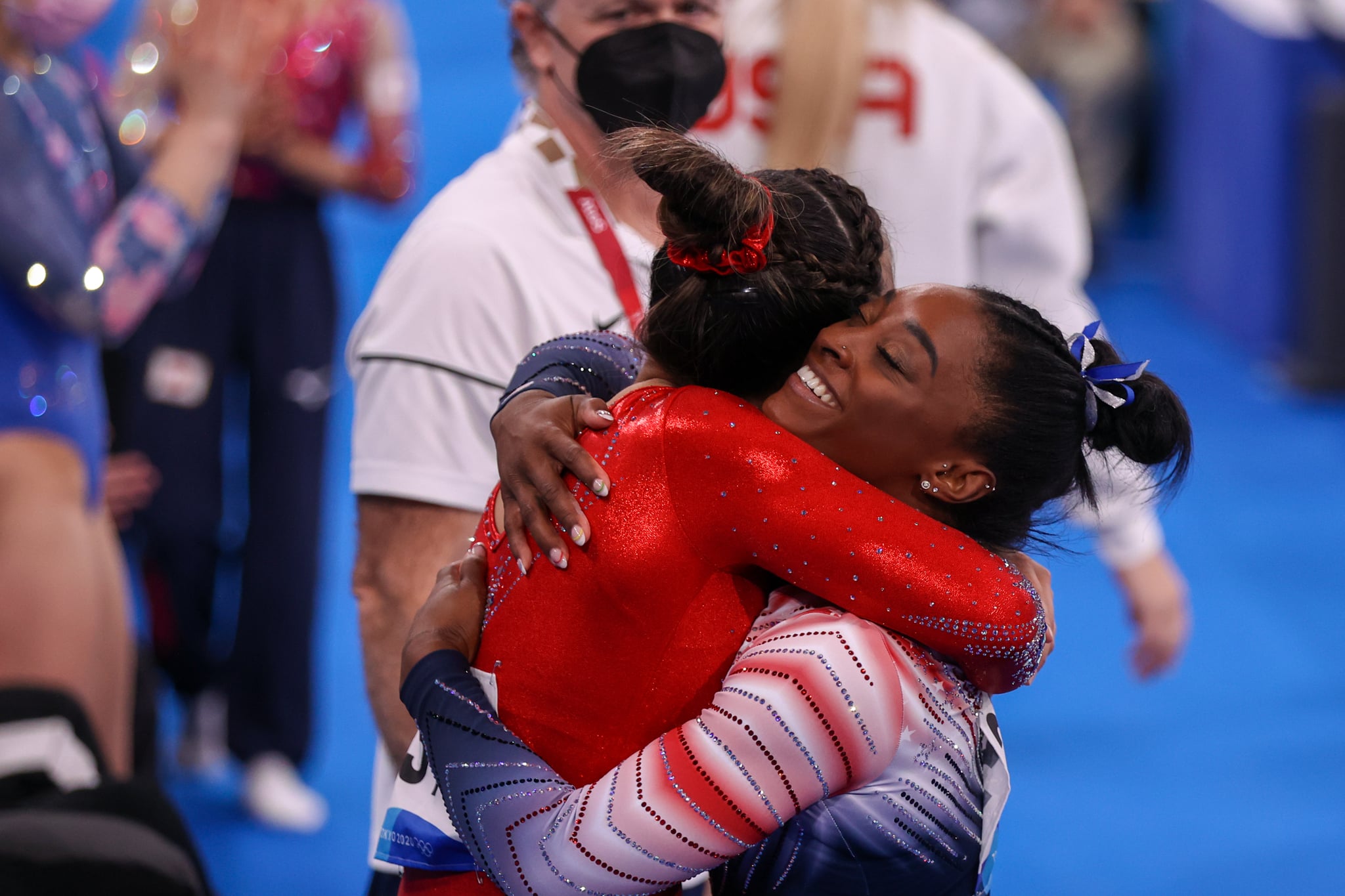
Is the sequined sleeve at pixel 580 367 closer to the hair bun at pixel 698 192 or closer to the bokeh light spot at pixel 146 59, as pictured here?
the hair bun at pixel 698 192

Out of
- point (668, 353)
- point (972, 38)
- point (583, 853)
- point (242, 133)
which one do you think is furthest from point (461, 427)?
point (242, 133)

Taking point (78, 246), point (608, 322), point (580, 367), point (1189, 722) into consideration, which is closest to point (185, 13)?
point (78, 246)

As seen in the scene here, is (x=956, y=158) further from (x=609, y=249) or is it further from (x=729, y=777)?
(x=729, y=777)

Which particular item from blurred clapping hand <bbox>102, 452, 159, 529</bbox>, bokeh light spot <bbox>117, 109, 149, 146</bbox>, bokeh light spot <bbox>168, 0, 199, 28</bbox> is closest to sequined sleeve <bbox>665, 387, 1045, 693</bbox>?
bokeh light spot <bbox>168, 0, 199, 28</bbox>

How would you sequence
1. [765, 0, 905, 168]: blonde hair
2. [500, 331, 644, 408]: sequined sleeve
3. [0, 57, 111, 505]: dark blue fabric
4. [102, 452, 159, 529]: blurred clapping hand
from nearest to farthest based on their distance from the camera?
[500, 331, 644, 408]: sequined sleeve < [0, 57, 111, 505]: dark blue fabric < [765, 0, 905, 168]: blonde hair < [102, 452, 159, 529]: blurred clapping hand

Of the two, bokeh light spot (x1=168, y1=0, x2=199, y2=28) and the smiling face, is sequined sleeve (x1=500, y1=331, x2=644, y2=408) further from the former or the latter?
bokeh light spot (x1=168, y1=0, x2=199, y2=28)

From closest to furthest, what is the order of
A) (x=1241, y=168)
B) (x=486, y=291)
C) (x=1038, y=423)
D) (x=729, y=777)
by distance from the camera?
(x=729, y=777) → (x=1038, y=423) → (x=486, y=291) → (x=1241, y=168)

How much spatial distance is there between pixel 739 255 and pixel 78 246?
3.99ft

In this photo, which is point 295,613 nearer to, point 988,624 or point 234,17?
point 234,17

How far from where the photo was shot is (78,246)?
202 centimetres

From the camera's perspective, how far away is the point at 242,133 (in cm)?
331

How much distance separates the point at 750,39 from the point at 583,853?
1.60 metres

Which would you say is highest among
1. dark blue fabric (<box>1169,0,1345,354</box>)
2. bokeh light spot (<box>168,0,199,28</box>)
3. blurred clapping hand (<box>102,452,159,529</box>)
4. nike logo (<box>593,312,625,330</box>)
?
bokeh light spot (<box>168,0,199,28</box>)

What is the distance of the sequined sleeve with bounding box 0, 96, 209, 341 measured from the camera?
6.28ft
